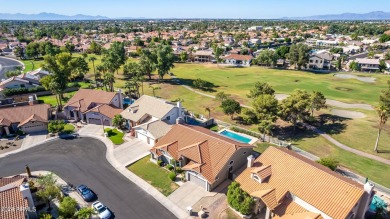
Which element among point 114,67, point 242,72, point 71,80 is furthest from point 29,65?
point 242,72

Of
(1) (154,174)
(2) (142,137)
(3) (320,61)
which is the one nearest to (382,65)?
(3) (320,61)

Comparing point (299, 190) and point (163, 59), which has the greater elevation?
point (163, 59)

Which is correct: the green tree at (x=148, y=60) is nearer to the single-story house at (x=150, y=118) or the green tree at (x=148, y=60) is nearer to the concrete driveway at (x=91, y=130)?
the single-story house at (x=150, y=118)

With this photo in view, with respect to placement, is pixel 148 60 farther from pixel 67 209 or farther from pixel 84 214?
pixel 84 214

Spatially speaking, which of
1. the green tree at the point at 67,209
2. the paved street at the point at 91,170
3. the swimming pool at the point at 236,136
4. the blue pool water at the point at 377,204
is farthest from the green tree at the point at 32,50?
the blue pool water at the point at 377,204

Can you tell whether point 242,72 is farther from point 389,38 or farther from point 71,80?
point 389,38

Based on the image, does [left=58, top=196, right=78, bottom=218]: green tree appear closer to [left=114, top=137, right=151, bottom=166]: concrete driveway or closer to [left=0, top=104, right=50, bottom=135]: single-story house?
[left=114, top=137, right=151, bottom=166]: concrete driveway
